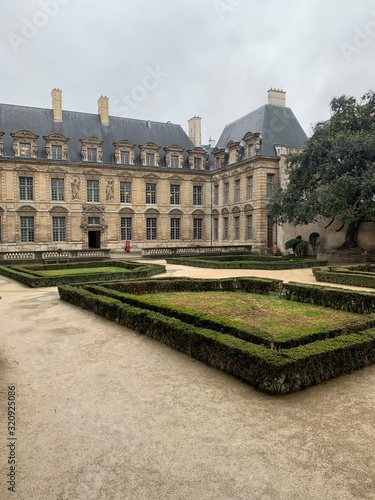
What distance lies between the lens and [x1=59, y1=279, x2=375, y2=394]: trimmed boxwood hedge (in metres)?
4.62

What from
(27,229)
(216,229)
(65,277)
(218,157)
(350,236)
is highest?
(218,157)

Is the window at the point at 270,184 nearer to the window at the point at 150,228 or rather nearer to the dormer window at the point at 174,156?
the dormer window at the point at 174,156

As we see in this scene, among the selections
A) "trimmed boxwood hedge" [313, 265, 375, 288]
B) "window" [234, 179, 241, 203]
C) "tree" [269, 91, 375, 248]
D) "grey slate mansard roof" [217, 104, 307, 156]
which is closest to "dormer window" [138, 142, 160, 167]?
"grey slate mansard roof" [217, 104, 307, 156]

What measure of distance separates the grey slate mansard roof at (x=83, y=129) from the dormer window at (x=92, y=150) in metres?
0.63

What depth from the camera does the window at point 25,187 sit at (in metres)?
30.0

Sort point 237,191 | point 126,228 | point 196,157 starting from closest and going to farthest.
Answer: point 237,191 < point 126,228 < point 196,157

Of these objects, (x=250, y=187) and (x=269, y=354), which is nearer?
(x=269, y=354)

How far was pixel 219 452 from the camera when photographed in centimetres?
336

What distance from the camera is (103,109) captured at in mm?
33688

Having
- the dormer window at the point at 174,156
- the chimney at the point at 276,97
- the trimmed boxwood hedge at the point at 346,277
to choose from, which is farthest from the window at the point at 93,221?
the trimmed boxwood hedge at the point at 346,277

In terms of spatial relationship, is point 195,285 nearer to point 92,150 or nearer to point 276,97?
point 92,150

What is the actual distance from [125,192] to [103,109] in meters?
7.41

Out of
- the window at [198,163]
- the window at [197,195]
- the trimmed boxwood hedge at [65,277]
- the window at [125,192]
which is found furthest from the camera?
the window at [197,195]

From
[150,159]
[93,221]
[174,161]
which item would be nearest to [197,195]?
[174,161]
